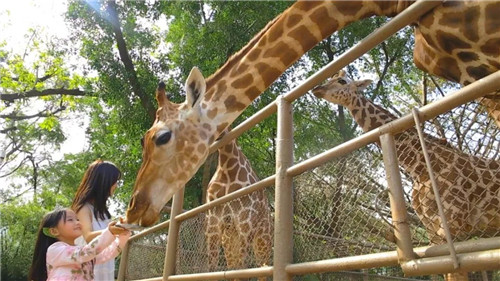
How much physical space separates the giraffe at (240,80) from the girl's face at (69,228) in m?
0.53

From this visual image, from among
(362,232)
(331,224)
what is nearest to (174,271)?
(331,224)

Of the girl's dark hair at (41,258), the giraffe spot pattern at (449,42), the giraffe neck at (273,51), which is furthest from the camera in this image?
the girl's dark hair at (41,258)

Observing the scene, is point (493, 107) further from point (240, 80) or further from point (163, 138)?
point (163, 138)

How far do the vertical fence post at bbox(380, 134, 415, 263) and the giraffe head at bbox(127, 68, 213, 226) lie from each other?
152 cm

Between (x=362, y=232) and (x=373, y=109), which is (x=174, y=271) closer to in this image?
(x=362, y=232)

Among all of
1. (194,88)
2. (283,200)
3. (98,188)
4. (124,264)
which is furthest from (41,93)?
(283,200)

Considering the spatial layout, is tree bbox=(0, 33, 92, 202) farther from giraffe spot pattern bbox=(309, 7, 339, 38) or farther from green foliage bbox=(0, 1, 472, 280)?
giraffe spot pattern bbox=(309, 7, 339, 38)

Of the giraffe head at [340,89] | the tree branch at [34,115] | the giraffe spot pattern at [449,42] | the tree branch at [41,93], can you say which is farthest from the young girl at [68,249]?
the tree branch at [34,115]

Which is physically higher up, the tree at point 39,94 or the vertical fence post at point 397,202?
the tree at point 39,94

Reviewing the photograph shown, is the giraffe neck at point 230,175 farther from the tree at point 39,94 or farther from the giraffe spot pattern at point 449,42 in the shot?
the tree at point 39,94

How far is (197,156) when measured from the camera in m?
3.03

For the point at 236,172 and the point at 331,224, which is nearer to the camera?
the point at 331,224

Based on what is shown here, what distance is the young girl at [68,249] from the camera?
272cm

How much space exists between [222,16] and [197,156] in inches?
277
